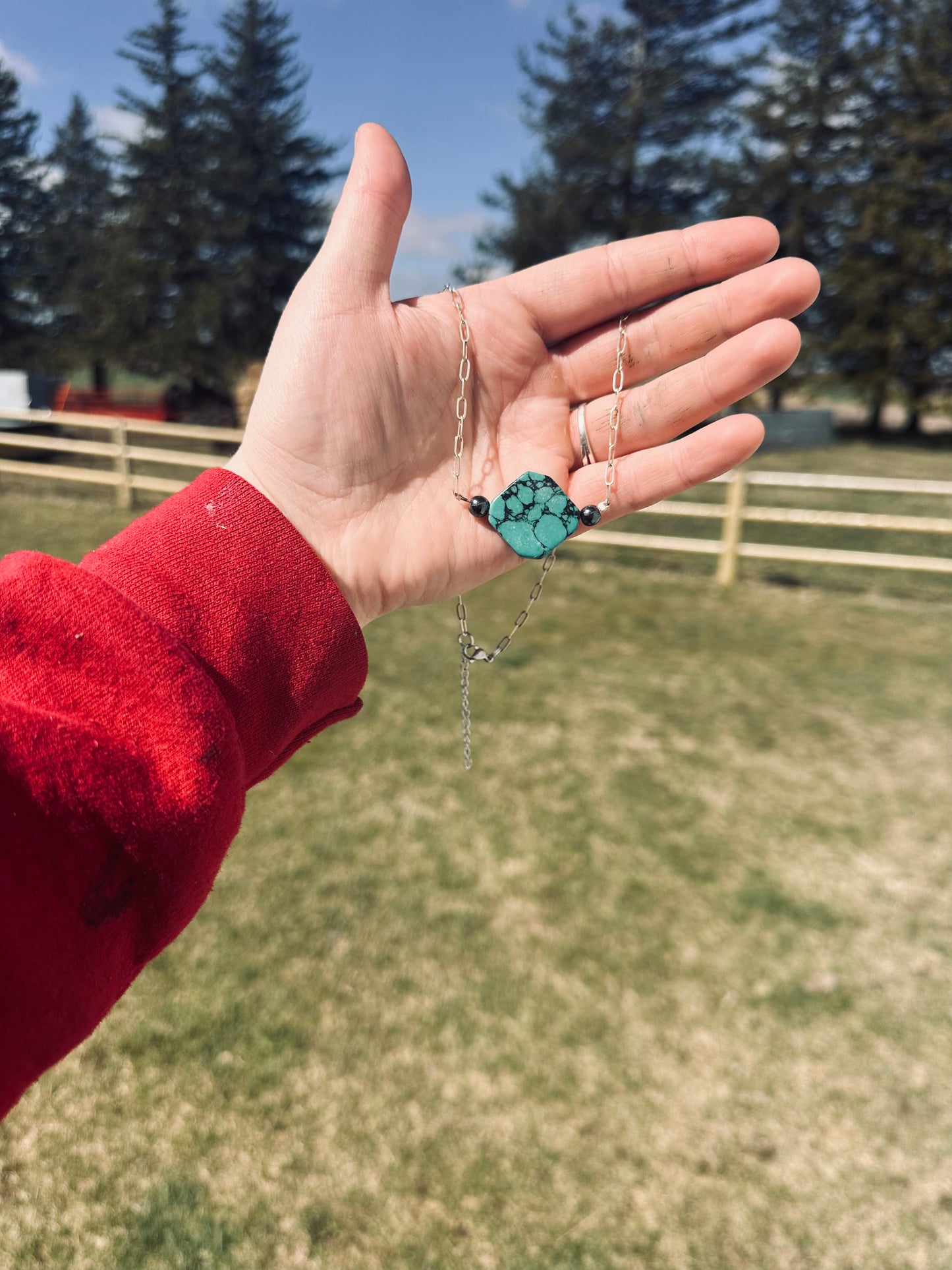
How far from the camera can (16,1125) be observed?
2.44m

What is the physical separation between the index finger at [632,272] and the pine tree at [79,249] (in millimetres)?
28460

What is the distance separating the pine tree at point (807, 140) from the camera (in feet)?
81.0

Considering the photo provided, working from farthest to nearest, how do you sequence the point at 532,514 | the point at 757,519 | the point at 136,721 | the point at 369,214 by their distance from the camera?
the point at 757,519, the point at 532,514, the point at 369,214, the point at 136,721

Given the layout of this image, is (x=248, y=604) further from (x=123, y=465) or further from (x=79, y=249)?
(x=79, y=249)

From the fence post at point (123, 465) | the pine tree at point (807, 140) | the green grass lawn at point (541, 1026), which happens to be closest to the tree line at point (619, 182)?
the pine tree at point (807, 140)

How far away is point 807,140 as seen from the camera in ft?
83.3

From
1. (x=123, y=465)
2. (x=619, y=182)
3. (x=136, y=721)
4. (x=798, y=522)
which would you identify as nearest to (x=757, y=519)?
(x=798, y=522)

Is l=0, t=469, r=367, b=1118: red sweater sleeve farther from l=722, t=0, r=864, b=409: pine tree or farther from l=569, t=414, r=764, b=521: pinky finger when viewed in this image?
l=722, t=0, r=864, b=409: pine tree

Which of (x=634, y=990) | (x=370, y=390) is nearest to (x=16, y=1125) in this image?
(x=634, y=990)

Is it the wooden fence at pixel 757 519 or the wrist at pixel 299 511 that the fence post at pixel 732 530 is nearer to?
the wooden fence at pixel 757 519

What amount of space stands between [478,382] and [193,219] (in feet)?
93.7

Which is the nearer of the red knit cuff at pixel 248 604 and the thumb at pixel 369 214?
the red knit cuff at pixel 248 604

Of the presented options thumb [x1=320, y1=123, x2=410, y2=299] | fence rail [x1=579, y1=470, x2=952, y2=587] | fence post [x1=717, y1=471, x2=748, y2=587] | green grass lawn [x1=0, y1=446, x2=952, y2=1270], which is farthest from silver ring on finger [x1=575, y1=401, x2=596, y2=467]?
fence post [x1=717, y1=471, x2=748, y2=587]

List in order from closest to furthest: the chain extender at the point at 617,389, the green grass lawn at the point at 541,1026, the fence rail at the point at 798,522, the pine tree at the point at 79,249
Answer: the chain extender at the point at 617,389 < the green grass lawn at the point at 541,1026 < the fence rail at the point at 798,522 < the pine tree at the point at 79,249
